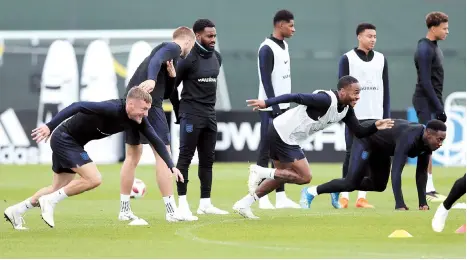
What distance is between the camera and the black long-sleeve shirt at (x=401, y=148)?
1496cm

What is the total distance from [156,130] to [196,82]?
1390mm

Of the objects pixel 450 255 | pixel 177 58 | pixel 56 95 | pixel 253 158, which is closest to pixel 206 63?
pixel 177 58

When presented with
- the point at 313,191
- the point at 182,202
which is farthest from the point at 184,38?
the point at 313,191

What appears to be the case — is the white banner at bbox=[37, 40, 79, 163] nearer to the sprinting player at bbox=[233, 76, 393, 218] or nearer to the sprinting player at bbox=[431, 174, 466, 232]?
the sprinting player at bbox=[233, 76, 393, 218]

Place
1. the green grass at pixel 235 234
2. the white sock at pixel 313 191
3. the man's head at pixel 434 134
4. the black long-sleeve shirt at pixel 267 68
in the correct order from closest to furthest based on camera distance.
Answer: the green grass at pixel 235 234 < the man's head at pixel 434 134 < the white sock at pixel 313 191 < the black long-sleeve shirt at pixel 267 68

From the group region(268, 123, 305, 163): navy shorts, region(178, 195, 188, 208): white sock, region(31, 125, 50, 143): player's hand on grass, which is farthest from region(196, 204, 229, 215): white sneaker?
region(31, 125, 50, 143): player's hand on grass

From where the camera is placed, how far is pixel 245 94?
28.7 m

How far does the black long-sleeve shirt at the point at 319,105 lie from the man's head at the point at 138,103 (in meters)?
1.44

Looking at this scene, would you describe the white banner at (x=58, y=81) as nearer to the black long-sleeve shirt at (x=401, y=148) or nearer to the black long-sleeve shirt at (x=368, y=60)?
the black long-sleeve shirt at (x=368, y=60)

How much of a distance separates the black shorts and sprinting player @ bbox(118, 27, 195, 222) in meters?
4.19

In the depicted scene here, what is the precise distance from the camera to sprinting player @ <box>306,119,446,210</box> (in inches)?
587

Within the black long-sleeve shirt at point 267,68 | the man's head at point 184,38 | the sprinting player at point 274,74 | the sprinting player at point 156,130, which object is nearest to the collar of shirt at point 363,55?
the sprinting player at point 274,74

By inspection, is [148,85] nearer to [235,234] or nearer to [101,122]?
[101,122]

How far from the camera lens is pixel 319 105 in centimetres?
1394
